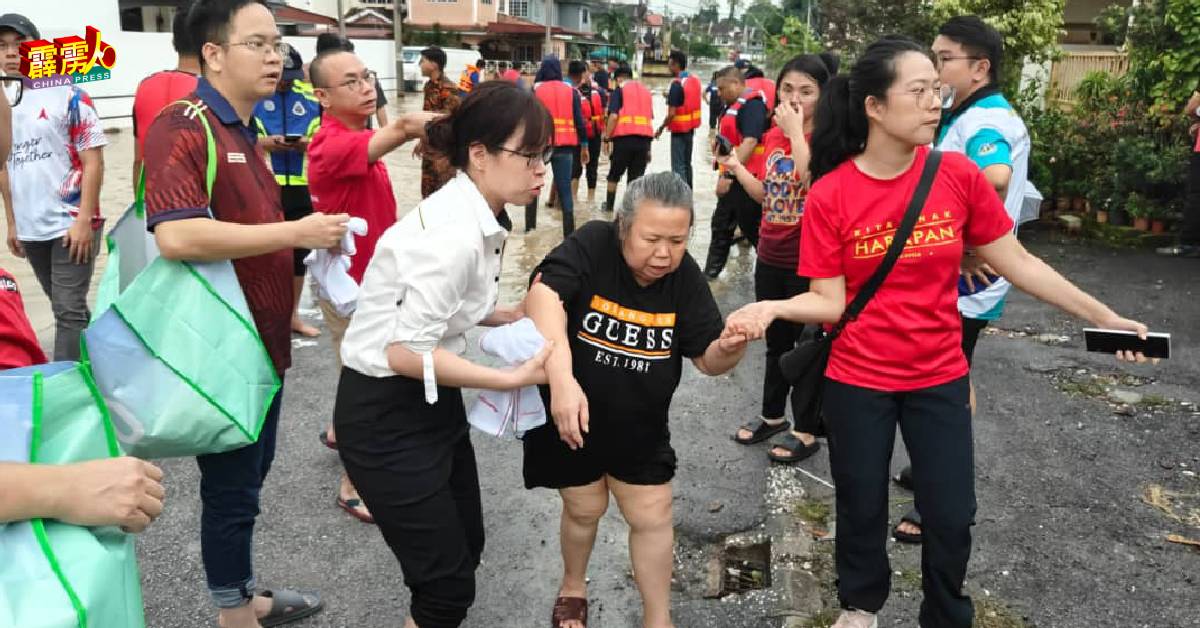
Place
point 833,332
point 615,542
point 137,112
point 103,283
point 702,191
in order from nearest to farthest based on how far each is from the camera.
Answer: point 103,283 → point 833,332 → point 615,542 → point 137,112 → point 702,191

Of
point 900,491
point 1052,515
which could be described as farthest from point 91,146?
point 1052,515

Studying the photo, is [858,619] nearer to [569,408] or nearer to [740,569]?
[740,569]

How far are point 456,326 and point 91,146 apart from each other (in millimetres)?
3125

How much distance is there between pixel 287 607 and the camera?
2914mm

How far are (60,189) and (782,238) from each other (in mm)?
3650

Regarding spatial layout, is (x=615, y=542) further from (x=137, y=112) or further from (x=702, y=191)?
(x=702, y=191)

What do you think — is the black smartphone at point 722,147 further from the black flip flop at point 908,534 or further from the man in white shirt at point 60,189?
the man in white shirt at point 60,189

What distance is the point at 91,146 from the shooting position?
432 cm

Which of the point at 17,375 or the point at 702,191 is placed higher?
the point at 17,375

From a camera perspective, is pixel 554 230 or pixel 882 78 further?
pixel 554 230

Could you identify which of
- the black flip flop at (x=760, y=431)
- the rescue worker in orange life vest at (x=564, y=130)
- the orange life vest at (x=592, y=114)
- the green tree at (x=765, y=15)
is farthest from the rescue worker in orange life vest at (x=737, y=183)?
the green tree at (x=765, y=15)

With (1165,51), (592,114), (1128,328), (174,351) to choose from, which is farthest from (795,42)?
(174,351)

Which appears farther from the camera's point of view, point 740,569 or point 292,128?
point 292,128

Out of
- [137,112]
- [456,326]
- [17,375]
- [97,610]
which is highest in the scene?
[137,112]
